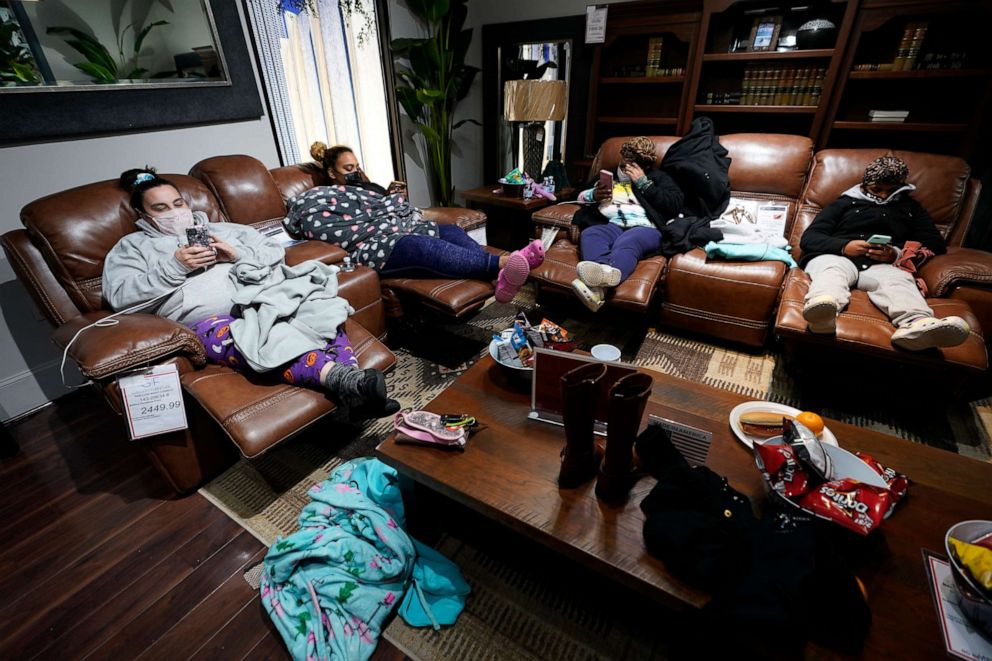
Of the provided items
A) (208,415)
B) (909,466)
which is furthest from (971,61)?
(208,415)

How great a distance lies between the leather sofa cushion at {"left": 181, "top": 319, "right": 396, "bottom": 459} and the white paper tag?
321 centimetres

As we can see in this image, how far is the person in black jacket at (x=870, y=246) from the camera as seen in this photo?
1.76 metres

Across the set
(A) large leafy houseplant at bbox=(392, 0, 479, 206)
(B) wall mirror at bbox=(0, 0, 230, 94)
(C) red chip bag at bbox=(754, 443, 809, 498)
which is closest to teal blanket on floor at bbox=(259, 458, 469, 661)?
(C) red chip bag at bbox=(754, 443, 809, 498)

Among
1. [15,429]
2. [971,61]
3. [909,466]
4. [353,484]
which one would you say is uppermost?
[971,61]

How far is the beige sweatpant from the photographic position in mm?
1760

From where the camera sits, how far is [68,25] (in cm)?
178

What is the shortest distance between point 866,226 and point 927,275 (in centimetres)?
35

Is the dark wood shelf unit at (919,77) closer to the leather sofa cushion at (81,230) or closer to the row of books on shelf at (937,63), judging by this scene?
the row of books on shelf at (937,63)

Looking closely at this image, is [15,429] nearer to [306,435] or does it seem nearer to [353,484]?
[306,435]

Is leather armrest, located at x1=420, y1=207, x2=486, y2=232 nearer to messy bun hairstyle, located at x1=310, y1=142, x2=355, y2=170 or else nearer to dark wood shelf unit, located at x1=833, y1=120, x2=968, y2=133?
messy bun hairstyle, located at x1=310, y1=142, x2=355, y2=170

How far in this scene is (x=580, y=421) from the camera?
0.91m

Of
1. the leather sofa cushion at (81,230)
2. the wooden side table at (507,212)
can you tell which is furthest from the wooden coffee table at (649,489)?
the wooden side table at (507,212)

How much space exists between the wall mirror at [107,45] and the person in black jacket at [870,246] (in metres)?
3.16

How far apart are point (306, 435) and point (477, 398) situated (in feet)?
2.96
